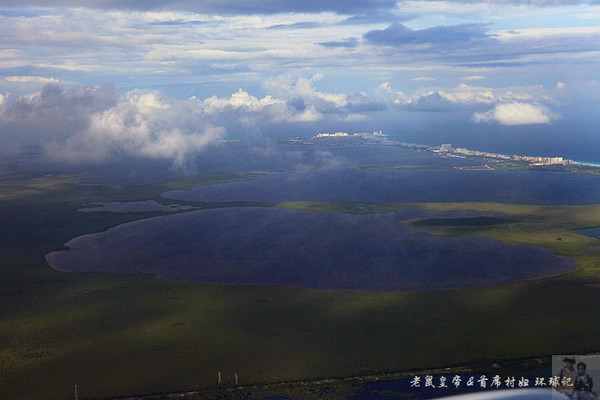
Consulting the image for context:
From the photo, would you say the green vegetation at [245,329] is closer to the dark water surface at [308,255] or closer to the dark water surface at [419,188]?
the dark water surface at [308,255]

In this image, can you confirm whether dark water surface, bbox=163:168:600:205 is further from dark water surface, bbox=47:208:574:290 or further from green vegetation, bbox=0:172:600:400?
green vegetation, bbox=0:172:600:400

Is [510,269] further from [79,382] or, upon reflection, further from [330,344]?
[79,382]

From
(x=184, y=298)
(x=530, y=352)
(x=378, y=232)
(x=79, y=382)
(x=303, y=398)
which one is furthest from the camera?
(x=378, y=232)

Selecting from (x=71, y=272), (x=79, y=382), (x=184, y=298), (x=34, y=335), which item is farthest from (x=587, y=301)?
(x=71, y=272)

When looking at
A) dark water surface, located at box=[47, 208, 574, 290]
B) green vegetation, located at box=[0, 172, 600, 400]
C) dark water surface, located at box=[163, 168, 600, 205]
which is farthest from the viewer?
dark water surface, located at box=[163, 168, 600, 205]

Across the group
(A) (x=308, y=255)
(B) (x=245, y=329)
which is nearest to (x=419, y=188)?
(A) (x=308, y=255)

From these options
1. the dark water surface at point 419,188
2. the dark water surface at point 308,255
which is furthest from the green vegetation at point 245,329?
the dark water surface at point 419,188

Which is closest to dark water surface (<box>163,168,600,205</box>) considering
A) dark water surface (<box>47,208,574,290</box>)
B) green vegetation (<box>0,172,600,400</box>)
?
dark water surface (<box>47,208,574,290</box>)

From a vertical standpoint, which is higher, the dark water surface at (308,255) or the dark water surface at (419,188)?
the dark water surface at (419,188)
